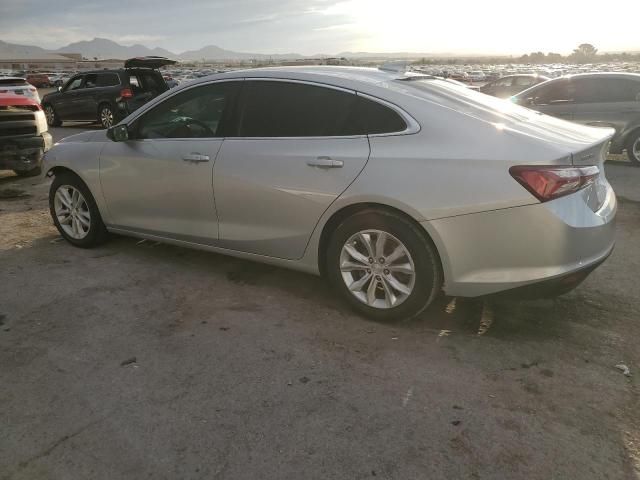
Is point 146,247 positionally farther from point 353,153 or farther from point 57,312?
point 353,153

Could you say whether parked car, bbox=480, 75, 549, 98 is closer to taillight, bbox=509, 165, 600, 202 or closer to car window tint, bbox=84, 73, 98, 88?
car window tint, bbox=84, 73, 98, 88

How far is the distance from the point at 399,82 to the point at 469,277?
1.46m

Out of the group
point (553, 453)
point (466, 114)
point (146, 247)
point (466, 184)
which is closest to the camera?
point (553, 453)

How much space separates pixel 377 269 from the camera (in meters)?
3.53

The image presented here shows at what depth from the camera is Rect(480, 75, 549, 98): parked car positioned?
15.1m

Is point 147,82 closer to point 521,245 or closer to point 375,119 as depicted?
point 375,119

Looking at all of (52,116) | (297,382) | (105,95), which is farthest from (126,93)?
(297,382)

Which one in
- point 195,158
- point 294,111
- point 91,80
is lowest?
point 195,158

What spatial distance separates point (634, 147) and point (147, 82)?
11.3 metres

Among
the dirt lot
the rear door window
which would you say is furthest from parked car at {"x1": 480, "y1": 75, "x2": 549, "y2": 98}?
the rear door window

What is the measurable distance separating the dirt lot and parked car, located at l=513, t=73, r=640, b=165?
5.90m

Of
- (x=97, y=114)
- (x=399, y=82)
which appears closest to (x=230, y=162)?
(x=399, y=82)

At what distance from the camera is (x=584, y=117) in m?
9.64

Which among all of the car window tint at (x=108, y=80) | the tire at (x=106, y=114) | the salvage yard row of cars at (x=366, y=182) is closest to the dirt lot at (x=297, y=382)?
the salvage yard row of cars at (x=366, y=182)
